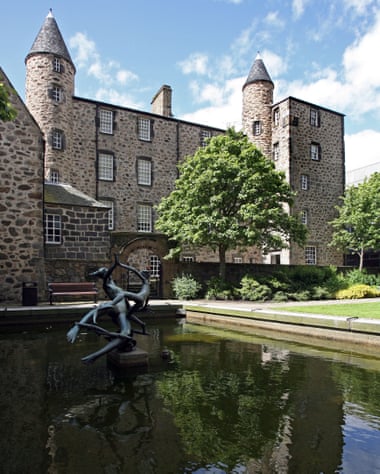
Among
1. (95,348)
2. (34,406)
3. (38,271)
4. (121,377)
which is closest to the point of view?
(34,406)

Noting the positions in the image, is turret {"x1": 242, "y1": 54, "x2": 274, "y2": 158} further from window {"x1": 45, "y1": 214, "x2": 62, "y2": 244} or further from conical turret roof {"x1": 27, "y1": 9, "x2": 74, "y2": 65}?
window {"x1": 45, "y1": 214, "x2": 62, "y2": 244}

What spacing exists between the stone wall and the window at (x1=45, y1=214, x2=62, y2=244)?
1.73 m

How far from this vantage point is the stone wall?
14.5m

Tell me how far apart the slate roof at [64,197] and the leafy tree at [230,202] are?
12.6 feet

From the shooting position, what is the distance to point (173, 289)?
18016mm

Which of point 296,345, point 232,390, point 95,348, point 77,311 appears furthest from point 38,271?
point 232,390

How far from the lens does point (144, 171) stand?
2770 cm

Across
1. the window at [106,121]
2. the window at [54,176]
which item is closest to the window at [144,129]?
the window at [106,121]

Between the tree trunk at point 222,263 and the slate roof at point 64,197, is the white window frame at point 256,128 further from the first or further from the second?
the slate roof at point 64,197

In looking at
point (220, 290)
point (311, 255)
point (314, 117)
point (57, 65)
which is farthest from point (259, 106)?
point (220, 290)

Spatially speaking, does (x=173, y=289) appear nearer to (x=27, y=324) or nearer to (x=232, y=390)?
(x=27, y=324)

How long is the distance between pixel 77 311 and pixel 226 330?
4.80 meters

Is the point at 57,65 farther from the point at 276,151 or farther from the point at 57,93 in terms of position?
the point at 276,151

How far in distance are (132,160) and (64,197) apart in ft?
34.2
